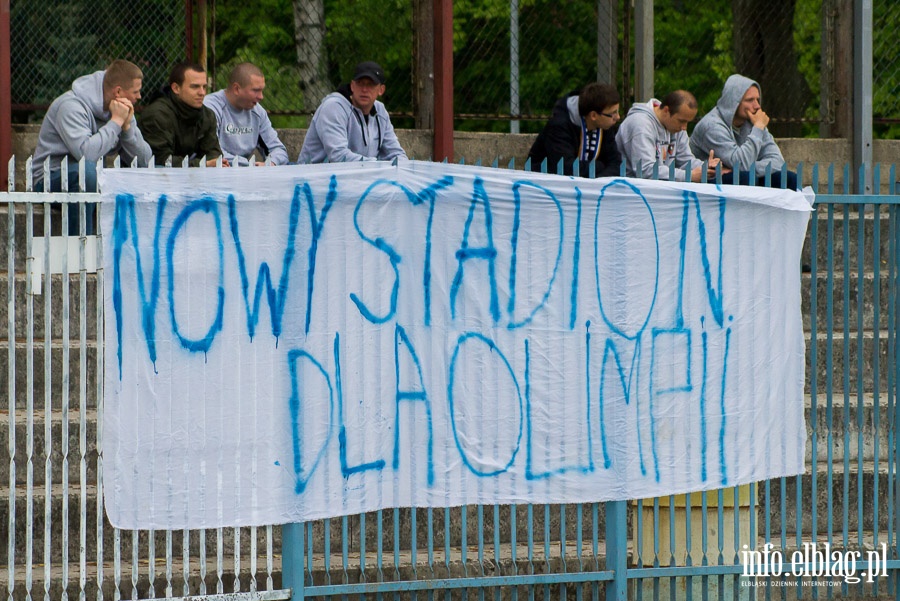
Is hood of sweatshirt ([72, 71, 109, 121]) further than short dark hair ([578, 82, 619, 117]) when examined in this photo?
No

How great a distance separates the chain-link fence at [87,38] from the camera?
11.4 m

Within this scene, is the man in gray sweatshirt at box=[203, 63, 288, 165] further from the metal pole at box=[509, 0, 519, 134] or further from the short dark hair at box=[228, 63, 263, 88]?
the metal pole at box=[509, 0, 519, 134]

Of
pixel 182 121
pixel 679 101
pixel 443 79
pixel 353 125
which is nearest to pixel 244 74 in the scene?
pixel 182 121

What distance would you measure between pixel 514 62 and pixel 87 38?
12.4 feet

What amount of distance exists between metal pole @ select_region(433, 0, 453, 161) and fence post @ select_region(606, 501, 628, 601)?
4324mm

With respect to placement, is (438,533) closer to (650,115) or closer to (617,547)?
(617,547)

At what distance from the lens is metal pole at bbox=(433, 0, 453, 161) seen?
1024 centimetres

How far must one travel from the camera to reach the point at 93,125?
7.86 metres

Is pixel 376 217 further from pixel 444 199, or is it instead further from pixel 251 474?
pixel 251 474

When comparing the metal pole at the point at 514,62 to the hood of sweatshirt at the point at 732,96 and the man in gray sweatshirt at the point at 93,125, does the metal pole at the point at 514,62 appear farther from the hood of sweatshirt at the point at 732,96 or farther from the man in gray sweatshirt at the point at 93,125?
the man in gray sweatshirt at the point at 93,125

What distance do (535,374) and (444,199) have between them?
852 mm

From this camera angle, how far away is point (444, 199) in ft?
19.9

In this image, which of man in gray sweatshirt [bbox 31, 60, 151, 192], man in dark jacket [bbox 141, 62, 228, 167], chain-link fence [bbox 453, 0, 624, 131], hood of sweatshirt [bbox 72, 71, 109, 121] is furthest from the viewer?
chain-link fence [bbox 453, 0, 624, 131]

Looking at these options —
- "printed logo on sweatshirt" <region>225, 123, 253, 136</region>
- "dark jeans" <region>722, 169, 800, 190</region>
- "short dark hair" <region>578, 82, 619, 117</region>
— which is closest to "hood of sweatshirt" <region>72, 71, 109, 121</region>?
"printed logo on sweatshirt" <region>225, 123, 253, 136</region>
